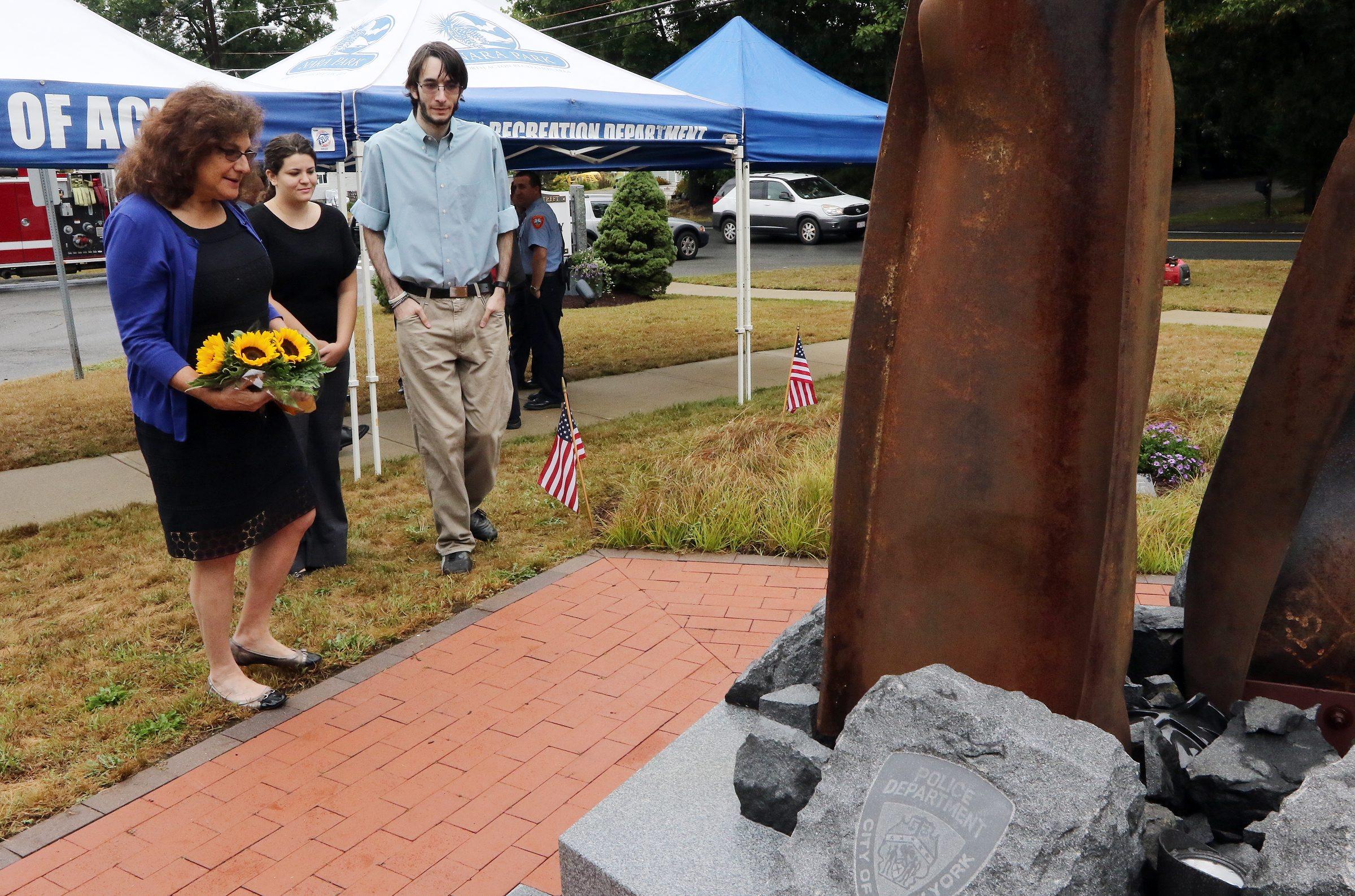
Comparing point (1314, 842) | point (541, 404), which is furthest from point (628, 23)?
point (1314, 842)

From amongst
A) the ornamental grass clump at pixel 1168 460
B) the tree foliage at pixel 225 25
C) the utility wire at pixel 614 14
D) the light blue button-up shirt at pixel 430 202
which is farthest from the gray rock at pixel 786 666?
the tree foliage at pixel 225 25

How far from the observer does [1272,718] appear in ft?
8.27

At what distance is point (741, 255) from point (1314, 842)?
25.7 ft

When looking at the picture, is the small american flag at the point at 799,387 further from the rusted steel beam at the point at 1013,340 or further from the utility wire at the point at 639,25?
the utility wire at the point at 639,25

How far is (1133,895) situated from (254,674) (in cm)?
325

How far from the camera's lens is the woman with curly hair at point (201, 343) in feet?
11.4

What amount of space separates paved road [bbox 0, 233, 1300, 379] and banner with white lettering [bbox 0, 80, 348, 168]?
24.1ft

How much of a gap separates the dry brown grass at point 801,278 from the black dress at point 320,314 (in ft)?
42.7

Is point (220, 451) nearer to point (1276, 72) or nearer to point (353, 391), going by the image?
point (353, 391)

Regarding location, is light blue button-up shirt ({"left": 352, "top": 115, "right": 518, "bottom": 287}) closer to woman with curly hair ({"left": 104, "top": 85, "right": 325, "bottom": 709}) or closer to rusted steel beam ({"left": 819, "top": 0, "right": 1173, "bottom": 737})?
woman with curly hair ({"left": 104, "top": 85, "right": 325, "bottom": 709})

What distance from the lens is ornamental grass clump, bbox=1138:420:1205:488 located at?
21.5 ft

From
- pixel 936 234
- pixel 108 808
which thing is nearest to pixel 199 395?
pixel 108 808

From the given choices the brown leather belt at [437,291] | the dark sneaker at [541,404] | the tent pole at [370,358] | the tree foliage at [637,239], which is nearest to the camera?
the brown leather belt at [437,291]

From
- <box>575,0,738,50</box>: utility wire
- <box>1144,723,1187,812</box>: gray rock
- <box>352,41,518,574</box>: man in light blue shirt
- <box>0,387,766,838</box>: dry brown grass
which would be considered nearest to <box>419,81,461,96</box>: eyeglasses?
<box>352,41,518,574</box>: man in light blue shirt
